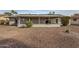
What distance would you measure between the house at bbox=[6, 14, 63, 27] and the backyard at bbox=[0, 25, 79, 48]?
0.12m

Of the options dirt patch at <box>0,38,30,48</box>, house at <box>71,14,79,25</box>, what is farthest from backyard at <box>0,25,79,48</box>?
house at <box>71,14,79,25</box>

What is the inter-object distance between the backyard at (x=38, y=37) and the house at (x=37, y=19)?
0.38 ft

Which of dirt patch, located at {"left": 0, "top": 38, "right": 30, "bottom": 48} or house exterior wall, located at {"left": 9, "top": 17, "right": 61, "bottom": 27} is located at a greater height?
house exterior wall, located at {"left": 9, "top": 17, "right": 61, "bottom": 27}

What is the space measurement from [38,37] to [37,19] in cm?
41

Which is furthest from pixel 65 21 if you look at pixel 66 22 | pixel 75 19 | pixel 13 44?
pixel 13 44

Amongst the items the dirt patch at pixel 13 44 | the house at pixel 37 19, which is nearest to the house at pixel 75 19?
the house at pixel 37 19

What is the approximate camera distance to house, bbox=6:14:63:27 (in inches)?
170

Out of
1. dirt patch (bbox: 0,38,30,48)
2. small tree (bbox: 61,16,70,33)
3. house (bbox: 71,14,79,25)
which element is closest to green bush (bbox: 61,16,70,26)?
small tree (bbox: 61,16,70,33)

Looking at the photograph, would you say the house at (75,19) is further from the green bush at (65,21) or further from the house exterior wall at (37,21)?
the house exterior wall at (37,21)

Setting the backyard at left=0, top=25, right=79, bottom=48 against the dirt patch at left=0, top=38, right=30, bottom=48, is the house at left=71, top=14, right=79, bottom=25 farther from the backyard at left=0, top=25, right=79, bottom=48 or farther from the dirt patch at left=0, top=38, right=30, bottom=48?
the dirt patch at left=0, top=38, right=30, bottom=48
